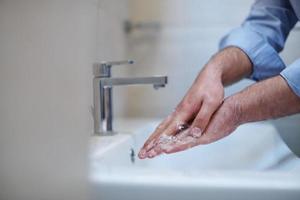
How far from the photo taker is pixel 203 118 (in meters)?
0.51

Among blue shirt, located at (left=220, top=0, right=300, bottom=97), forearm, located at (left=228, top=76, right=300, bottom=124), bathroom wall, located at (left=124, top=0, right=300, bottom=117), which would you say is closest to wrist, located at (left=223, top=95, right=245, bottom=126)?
forearm, located at (left=228, top=76, right=300, bottom=124)

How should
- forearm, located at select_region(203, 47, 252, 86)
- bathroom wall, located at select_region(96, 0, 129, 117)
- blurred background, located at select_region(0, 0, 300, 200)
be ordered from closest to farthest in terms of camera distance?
blurred background, located at select_region(0, 0, 300, 200)
forearm, located at select_region(203, 47, 252, 86)
bathroom wall, located at select_region(96, 0, 129, 117)

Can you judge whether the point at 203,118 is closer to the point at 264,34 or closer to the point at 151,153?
the point at 151,153

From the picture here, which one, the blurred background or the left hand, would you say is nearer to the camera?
the blurred background

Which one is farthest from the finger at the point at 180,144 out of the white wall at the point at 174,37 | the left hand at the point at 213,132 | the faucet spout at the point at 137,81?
the white wall at the point at 174,37

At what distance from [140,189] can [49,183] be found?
0.33ft

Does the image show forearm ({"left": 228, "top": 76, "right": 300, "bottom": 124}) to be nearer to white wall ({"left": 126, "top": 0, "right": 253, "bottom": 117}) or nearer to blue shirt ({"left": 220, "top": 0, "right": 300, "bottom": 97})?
blue shirt ({"left": 220, "top": 0, "right": 300, "bottom": 97})

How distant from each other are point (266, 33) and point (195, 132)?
11.1 inches

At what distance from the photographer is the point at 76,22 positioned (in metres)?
0.34

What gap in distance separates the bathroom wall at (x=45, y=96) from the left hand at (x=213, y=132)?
16 centimetres

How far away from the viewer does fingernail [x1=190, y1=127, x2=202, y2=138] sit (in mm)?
497

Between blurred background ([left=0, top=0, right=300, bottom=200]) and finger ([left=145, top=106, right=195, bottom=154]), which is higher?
blurred background ([left=0, top=0, right=300, bottom=200])

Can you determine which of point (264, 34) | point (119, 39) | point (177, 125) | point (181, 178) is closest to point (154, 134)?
point (177, 125)

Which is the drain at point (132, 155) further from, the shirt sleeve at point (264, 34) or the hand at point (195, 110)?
the shirt sleeve at point (264, 34)
